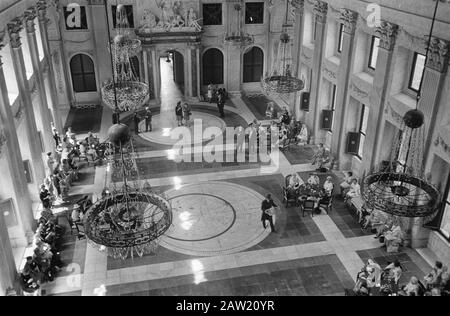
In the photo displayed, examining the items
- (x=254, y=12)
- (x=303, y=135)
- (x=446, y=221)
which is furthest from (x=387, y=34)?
(x=254, y=12)

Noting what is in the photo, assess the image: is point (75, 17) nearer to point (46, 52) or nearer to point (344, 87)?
point (46, 52)

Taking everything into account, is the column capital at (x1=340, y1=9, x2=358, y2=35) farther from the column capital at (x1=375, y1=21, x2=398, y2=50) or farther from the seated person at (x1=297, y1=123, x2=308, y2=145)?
the seated person at (x1=297, y1=123, x2=308, y2=145)

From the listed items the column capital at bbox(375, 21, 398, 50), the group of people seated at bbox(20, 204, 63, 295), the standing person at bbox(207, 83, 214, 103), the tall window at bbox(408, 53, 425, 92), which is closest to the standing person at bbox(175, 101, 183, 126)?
the standing person at bbox(207, 83, 214, 103)

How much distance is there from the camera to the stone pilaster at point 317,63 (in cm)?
2056

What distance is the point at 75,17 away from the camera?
84.5 feet

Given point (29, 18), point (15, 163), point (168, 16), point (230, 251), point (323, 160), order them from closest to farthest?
point (15, 163) → point (230, 251) → point (29, 18) → point (323, 160) → point (168, 16)

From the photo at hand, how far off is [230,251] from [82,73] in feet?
55.2

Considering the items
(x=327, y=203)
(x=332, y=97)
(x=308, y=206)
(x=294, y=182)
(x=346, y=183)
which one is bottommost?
(x=308, y=206)

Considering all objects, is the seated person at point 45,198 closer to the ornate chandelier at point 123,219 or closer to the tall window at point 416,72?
the ornate chandelier at point 123,219

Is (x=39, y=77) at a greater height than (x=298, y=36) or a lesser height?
lesser

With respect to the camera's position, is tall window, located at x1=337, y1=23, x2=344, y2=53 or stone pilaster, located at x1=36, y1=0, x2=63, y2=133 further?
stone pilaster, located at x1=36, y1=0, x2=63, y2=133

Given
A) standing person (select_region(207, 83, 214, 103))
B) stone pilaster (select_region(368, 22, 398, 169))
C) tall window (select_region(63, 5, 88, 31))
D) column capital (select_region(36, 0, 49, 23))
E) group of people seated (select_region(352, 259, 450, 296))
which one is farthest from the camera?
standing person (select_region(207, 83, 214, 103))

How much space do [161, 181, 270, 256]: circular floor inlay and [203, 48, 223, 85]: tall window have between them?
11860 mm

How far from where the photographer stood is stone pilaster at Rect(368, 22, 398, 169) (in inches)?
613
